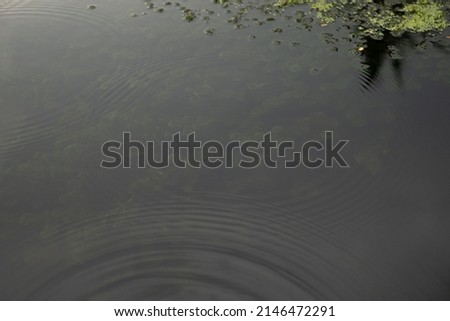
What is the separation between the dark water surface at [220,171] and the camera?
3.84 metres

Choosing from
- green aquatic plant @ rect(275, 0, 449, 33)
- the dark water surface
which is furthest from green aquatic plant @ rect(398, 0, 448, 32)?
the dark water surface

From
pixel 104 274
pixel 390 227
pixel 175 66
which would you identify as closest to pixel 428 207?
pixel 390 227

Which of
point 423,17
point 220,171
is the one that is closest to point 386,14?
point 423,17

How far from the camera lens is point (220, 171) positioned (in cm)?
463

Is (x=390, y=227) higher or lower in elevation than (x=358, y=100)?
lower

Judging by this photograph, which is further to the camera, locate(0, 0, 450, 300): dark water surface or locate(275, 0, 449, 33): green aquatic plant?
locate(275, 0, 449, 33): green aquatic plant

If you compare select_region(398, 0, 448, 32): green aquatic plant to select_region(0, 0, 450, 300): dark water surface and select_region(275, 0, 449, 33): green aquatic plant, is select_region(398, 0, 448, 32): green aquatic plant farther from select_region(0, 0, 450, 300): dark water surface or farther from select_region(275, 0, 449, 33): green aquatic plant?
select_region(0, 0, 450, 300): dark water surface

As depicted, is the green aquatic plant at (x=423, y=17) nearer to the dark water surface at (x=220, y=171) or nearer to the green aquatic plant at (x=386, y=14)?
the green aquatic plant at (x=386, y=14)

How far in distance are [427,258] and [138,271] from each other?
8.17ft

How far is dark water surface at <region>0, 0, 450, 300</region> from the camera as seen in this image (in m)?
3.84

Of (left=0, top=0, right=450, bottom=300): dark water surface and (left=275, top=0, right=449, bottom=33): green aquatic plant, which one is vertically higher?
(left=275, top=0, right=449, bottom=33): green aquatic plant

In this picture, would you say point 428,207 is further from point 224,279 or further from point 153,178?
point 153,178

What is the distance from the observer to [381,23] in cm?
629

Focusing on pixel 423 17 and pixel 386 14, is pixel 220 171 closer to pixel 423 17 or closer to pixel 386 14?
pixel 386 14
